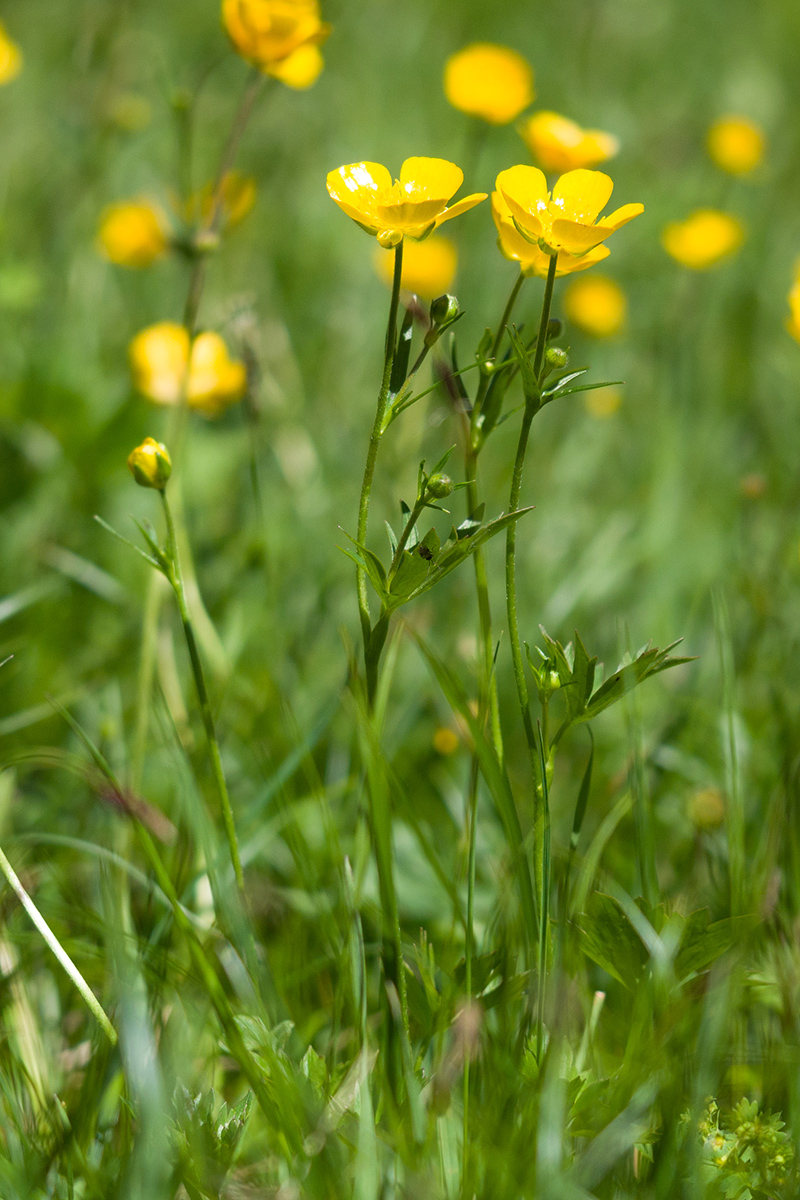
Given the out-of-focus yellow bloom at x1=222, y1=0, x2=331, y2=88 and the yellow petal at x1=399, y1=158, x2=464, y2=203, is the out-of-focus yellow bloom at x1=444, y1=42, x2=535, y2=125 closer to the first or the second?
the out-of-focus yellow bloom at x1=222, y1=0, x2=331, y2=88

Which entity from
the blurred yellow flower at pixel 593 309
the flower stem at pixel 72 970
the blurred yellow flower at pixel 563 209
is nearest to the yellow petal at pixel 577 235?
the blurred yellow flower at pixel 563 209

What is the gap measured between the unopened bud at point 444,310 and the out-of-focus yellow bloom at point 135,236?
1.24 meters

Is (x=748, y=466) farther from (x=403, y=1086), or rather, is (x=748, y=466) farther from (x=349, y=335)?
(x=403, y=1086)

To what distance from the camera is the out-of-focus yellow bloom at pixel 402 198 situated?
0.79 m

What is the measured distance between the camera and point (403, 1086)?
813 millimetres

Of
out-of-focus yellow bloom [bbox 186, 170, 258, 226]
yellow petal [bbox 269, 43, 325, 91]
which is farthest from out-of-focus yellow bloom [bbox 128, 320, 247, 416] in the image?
yellow petal [bbox 269, 43, 325, 91]

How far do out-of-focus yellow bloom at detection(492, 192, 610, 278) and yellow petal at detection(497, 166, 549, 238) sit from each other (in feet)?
0.05

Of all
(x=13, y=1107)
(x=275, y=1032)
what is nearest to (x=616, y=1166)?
(x=275, y=1032)

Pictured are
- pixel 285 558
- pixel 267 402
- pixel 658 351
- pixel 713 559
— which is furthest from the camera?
pixel 658 351

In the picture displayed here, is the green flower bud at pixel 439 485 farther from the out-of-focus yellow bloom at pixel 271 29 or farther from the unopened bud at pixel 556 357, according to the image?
the out-of-focus yellow bloom at pixel 271 29

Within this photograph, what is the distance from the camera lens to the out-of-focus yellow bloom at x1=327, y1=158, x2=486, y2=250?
31.3 inches

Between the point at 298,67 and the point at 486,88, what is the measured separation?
24.0 inches

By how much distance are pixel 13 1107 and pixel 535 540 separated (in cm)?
A: 140

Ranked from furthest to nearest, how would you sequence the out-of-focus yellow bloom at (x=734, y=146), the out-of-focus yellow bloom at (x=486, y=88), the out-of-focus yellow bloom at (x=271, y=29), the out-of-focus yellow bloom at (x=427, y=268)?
1. the out-of-focus yellow bloom at (x=734, y=146)
2. the out-of-focus yellow bloom at (x=427, y=268)
3. the out-of-focus yellow bloom at (x=486, y=88)
4. the out-of-focus yellow bloom at (x=271, y=29)
